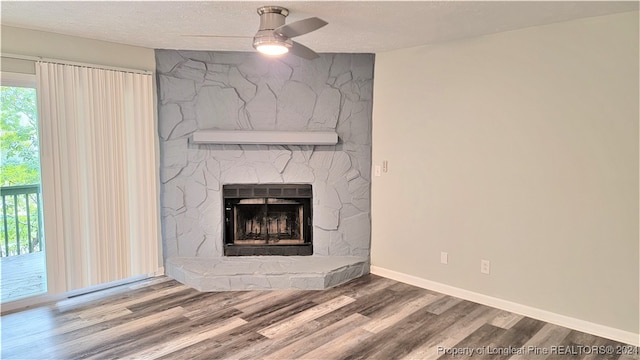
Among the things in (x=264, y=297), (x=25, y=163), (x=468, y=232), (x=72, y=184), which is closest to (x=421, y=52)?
(x=468, y=232)

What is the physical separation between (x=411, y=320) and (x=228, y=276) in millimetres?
1688

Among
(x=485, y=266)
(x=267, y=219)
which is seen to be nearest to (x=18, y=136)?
(x=267, y=219)

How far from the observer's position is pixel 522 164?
328cm

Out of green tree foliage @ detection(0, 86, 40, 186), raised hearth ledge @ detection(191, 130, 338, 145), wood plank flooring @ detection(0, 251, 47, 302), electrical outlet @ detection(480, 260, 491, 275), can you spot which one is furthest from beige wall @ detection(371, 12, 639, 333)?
wood plank flooring @ detection(0, 251, 47, 302)

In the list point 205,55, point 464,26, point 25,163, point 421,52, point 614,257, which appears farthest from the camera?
point 205,55

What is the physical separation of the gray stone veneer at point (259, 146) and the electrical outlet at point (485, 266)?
1.20 meters

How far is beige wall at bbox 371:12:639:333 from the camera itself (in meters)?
2.87

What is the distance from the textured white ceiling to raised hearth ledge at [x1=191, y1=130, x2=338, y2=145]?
87cm

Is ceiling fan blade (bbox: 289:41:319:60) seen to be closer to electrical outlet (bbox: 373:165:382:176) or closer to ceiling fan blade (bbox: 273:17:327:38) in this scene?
ceiling fan blade (bbox: 273:17:327:38)

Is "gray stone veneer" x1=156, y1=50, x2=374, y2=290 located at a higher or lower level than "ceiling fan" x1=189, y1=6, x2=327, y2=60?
lower

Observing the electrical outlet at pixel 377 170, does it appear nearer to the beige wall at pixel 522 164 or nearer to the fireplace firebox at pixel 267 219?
the beige wall at pixel 522 164

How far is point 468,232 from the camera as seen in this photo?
12.0 ft

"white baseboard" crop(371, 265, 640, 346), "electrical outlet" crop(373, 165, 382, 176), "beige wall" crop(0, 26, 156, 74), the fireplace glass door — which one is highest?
"beige wall" crop(0, 26, 156, 74)

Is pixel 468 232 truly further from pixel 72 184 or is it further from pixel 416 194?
pixel 72 184
